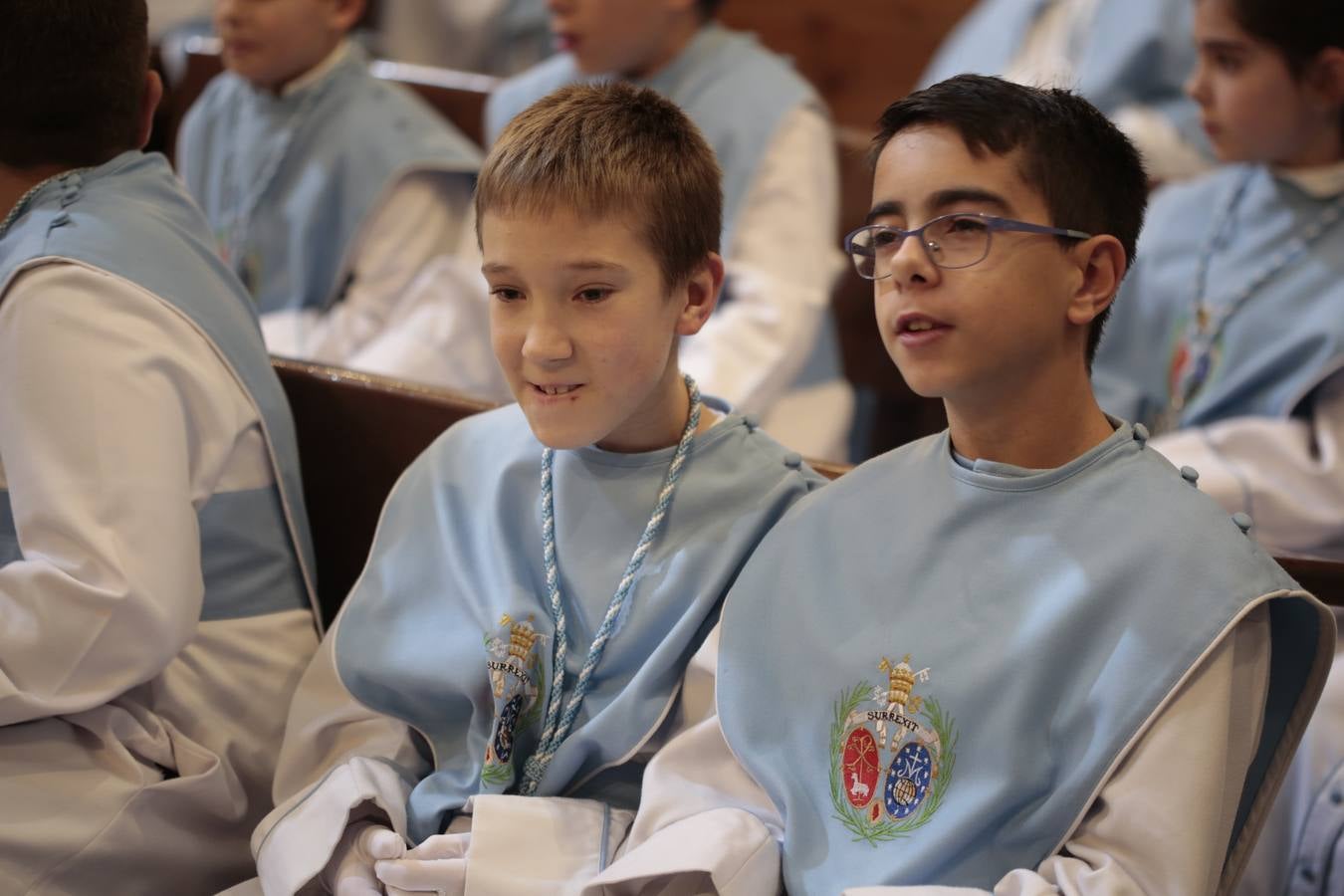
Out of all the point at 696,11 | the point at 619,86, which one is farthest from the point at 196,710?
the point at 696,11

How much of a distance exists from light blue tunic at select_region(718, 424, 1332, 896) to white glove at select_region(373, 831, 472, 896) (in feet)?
0.98

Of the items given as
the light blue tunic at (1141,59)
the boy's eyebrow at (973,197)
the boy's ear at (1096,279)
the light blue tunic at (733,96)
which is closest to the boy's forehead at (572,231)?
the boy's eyebrow at (973,197)

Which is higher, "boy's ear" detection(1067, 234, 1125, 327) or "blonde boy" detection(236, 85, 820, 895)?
"boy's ear" detection(1067, 234, 1125, 327)

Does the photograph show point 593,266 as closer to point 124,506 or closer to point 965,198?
point 965,198

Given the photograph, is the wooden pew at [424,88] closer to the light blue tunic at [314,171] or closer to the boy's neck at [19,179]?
the light blue tunic at [314,171]

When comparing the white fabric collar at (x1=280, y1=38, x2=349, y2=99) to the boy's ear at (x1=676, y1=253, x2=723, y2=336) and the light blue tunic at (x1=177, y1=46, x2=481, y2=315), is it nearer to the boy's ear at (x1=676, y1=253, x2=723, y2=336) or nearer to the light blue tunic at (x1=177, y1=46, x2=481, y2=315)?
the light blue tunic at (x1=177, y1=46, x2=481, y2=315)

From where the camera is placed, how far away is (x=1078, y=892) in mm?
1243

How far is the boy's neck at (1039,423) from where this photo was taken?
1.39m

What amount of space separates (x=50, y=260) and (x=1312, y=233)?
75.2 inches

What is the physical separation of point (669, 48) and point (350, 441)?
1.31 m

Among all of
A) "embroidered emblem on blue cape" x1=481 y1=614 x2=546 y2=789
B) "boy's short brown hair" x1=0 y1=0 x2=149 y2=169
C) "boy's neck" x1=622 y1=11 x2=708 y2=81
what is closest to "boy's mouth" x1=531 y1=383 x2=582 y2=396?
"embroidered emblem on blue cape" x1=481 y1=614 x2=546 y2=789

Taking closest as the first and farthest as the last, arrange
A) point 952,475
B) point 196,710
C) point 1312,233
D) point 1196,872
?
point 1196,872 < point 952,475 < point 196,710 < point 1312,233

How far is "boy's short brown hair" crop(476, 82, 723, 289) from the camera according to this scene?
1.51 m

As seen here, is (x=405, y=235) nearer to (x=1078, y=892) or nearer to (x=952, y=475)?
(x=952, y=475)
